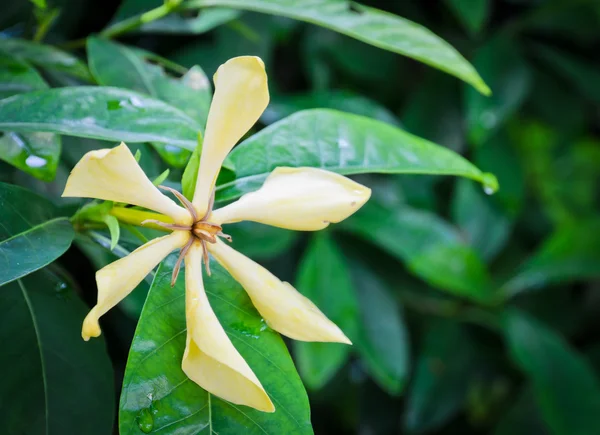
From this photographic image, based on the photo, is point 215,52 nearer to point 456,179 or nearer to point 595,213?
point 456,179

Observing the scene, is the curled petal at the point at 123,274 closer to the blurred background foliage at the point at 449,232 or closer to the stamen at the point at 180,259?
the stamen at the point at 180,259

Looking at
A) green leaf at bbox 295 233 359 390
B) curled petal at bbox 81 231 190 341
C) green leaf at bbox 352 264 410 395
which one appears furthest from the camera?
green leaf at bbox 352 264 410 395

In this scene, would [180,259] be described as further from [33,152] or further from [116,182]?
[33,152]

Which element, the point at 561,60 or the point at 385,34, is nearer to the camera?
the point at 385,34

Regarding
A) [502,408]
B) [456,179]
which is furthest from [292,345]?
[502,408]

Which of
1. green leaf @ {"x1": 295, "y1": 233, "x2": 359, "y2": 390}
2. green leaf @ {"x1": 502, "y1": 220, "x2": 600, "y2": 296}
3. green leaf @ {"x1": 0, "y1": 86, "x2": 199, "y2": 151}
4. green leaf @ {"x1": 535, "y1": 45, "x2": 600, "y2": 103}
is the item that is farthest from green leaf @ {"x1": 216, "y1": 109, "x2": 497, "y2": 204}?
green leaf @ {"x1": 535, "y1": 45, "x2": 600, "y2": 103}

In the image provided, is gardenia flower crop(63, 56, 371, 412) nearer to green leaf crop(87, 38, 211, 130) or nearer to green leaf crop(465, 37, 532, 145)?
green leaf crop(87, 38, 211, 130)
